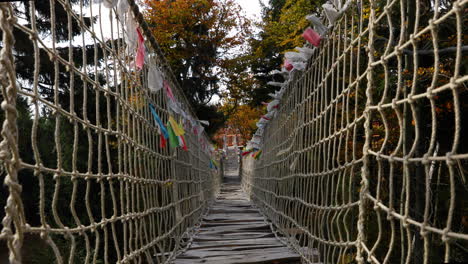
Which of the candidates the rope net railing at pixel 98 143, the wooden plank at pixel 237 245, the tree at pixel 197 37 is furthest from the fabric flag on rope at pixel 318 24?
the tree at pixel 197 37

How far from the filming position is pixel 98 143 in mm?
1332

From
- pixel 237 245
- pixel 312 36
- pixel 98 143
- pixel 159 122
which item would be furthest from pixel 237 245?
pixel 98 143

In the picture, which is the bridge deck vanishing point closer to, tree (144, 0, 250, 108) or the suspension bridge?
the suspension bridge

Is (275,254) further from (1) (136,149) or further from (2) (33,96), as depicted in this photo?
(2) (33,96)

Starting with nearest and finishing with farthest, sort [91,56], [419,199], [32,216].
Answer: [419,199], [32,216], [91,56]

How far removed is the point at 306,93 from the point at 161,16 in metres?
7.39

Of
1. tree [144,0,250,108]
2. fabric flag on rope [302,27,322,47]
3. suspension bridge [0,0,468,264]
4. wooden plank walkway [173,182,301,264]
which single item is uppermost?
tree [144,0,250,108]

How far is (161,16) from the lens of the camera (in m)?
9.15

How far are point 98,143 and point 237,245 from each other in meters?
1.76

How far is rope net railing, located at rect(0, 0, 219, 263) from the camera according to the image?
0.74 meters

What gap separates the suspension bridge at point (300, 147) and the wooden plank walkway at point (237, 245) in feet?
0.04

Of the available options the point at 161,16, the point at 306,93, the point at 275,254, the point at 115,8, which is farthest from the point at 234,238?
the point at 161,16

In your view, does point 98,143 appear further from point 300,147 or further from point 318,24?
point 300,147

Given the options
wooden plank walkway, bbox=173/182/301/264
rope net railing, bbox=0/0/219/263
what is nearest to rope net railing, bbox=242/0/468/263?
wooden plank walkway, bbox=173/182/301/264
